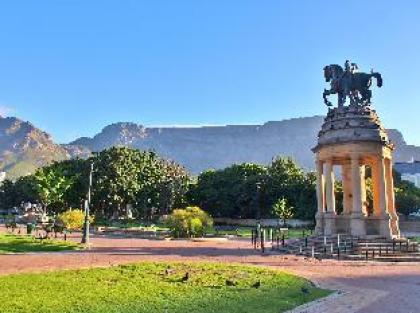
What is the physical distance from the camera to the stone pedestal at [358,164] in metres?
36.1

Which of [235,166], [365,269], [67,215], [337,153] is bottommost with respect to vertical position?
[365,269]

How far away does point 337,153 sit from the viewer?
1485 inches

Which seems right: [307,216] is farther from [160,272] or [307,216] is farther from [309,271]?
[160,272]

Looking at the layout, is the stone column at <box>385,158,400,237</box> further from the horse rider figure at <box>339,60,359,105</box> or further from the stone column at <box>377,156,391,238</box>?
the horse rider figure at <box>339,60,359,105</box>

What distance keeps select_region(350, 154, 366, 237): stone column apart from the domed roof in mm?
1635

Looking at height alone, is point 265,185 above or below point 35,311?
above

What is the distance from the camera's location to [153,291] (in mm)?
15547

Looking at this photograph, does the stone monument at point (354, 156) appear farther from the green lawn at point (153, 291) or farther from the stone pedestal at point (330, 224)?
the green lawn at point (153, 291)

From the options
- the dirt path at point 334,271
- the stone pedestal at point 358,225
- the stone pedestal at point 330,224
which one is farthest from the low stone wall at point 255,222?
the dirt path at point 334,271

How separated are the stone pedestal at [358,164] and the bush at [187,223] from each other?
1435 centimetres

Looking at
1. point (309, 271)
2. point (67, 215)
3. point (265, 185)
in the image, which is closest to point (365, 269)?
point (309, 271)

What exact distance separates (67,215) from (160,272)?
31344 mm

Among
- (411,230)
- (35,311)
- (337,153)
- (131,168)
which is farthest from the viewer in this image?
(131,168)

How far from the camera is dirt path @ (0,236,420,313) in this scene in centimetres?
1544
